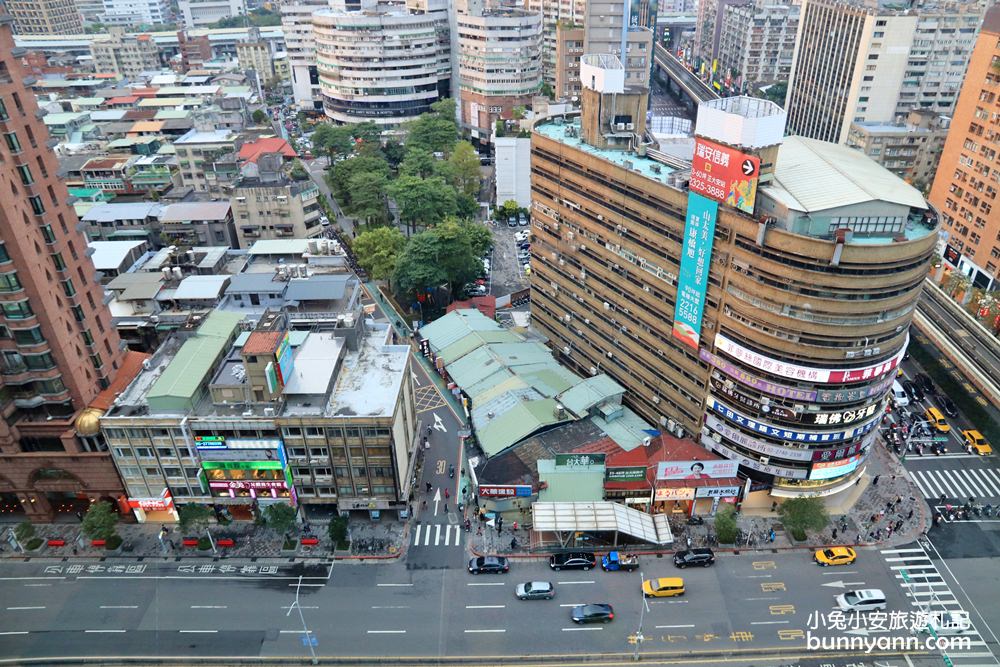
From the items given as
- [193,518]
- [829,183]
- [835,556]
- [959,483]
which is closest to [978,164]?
[959,483]

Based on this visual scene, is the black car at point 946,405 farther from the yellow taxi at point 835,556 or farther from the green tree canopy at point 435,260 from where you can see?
the green tree canopy at point 435,260

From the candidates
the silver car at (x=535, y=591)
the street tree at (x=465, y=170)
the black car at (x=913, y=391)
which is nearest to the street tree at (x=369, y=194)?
the street tree at (x=465, y=170)

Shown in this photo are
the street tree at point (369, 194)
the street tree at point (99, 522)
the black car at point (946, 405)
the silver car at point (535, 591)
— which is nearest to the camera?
the silver car at point (535, 591)

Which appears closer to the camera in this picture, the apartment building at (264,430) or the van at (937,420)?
the apartment building at (264,430)

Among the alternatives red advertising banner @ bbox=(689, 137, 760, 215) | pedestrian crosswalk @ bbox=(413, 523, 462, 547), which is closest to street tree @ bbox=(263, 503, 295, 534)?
pedestrian crosswalk @ bbox=(413, 523, 462, 547)

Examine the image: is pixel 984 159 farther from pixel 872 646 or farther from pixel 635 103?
pixel 872 646

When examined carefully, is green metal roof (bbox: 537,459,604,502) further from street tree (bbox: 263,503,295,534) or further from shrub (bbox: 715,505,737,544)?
street tree (bbox: 263,503,295,534)
